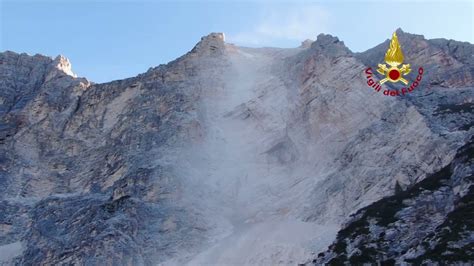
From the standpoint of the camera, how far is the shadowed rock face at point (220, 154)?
53125 mm

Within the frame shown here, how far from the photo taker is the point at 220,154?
6819cm

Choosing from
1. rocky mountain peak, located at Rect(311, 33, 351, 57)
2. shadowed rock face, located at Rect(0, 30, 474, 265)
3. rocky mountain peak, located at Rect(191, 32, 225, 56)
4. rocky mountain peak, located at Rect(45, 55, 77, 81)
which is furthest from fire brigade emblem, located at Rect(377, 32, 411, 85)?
rocky mountain peak, located at Rect(45, 55, 77, 81)

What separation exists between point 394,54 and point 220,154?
19.3 m

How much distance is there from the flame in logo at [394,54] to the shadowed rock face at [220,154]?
122 inches

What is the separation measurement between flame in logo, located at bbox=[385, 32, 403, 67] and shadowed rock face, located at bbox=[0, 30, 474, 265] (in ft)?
10.2

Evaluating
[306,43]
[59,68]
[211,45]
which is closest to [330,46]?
[211,45]

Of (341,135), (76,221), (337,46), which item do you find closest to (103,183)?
(76,221)

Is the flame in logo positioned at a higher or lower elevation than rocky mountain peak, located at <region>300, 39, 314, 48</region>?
lower

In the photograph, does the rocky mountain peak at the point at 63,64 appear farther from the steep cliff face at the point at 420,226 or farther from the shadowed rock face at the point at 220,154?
the steep cliff face at the point at 420,226

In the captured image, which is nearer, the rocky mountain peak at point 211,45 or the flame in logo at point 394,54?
the flame in logo at point 394,54

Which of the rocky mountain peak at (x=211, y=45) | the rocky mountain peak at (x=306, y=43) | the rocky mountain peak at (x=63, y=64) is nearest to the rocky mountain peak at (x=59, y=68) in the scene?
the rocky mountain peak at (x=63, y=64)

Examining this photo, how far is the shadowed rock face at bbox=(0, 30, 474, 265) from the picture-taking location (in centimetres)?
5312

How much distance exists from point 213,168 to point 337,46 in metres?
19.7

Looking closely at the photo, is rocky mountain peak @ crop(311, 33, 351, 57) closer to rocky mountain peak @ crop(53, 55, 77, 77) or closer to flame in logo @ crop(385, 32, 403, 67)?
flame in logo @ crop(385, 32, 403, 67)
